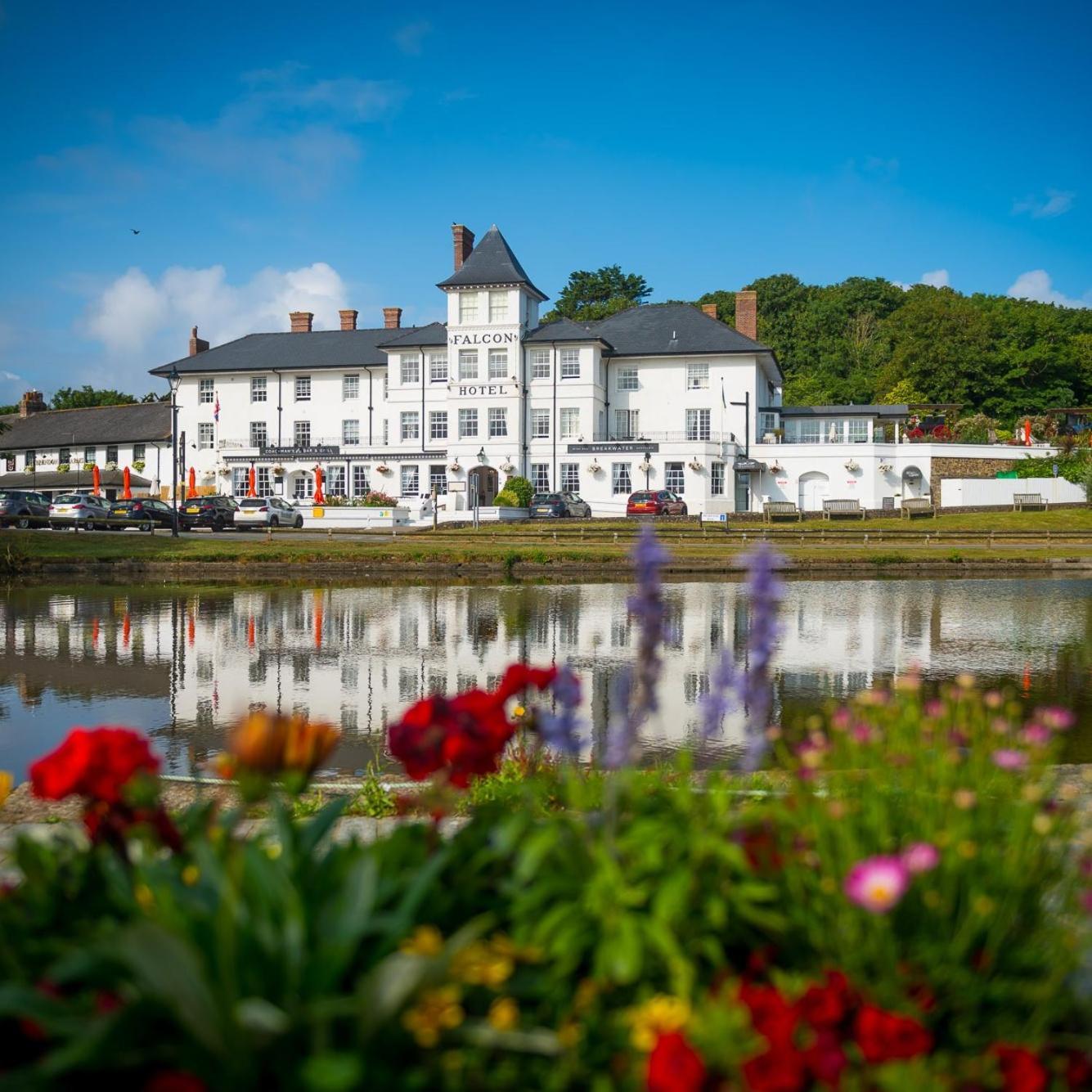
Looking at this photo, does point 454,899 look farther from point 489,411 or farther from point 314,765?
point 489,411

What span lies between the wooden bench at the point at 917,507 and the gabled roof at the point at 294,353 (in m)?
29.2

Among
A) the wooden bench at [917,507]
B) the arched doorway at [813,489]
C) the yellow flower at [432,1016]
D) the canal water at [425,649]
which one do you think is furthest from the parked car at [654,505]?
the yellow flower at [432,1016]

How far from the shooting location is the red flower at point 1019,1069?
7.47 feet

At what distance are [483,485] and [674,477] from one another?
10.6 metres

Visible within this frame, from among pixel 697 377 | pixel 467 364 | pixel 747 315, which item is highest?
pixel 747 315

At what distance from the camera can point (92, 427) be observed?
7300 cm

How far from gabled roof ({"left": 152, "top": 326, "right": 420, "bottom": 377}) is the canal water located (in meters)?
36.2

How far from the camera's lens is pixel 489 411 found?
5719 centimetres

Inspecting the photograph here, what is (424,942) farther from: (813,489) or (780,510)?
(813,489)

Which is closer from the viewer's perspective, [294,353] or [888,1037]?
[888,1037]

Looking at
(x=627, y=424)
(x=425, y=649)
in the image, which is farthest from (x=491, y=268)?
(x=425, y=649)

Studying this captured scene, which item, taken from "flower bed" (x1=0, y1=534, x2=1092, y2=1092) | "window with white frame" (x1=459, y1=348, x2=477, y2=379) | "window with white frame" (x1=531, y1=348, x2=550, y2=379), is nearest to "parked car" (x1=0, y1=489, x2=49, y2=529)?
"window with white frame" (x1=459, y1=348, x2=477, y2=379)

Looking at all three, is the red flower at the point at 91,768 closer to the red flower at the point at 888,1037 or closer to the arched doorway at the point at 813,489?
the red flower at the point at 888,1037

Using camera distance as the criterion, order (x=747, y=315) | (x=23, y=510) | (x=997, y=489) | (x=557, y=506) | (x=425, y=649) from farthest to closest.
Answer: (x=747, y=315) → (x=997, y=489) → (x=557, y=506) → (x=23, y=510) → (x=425, y=649)
